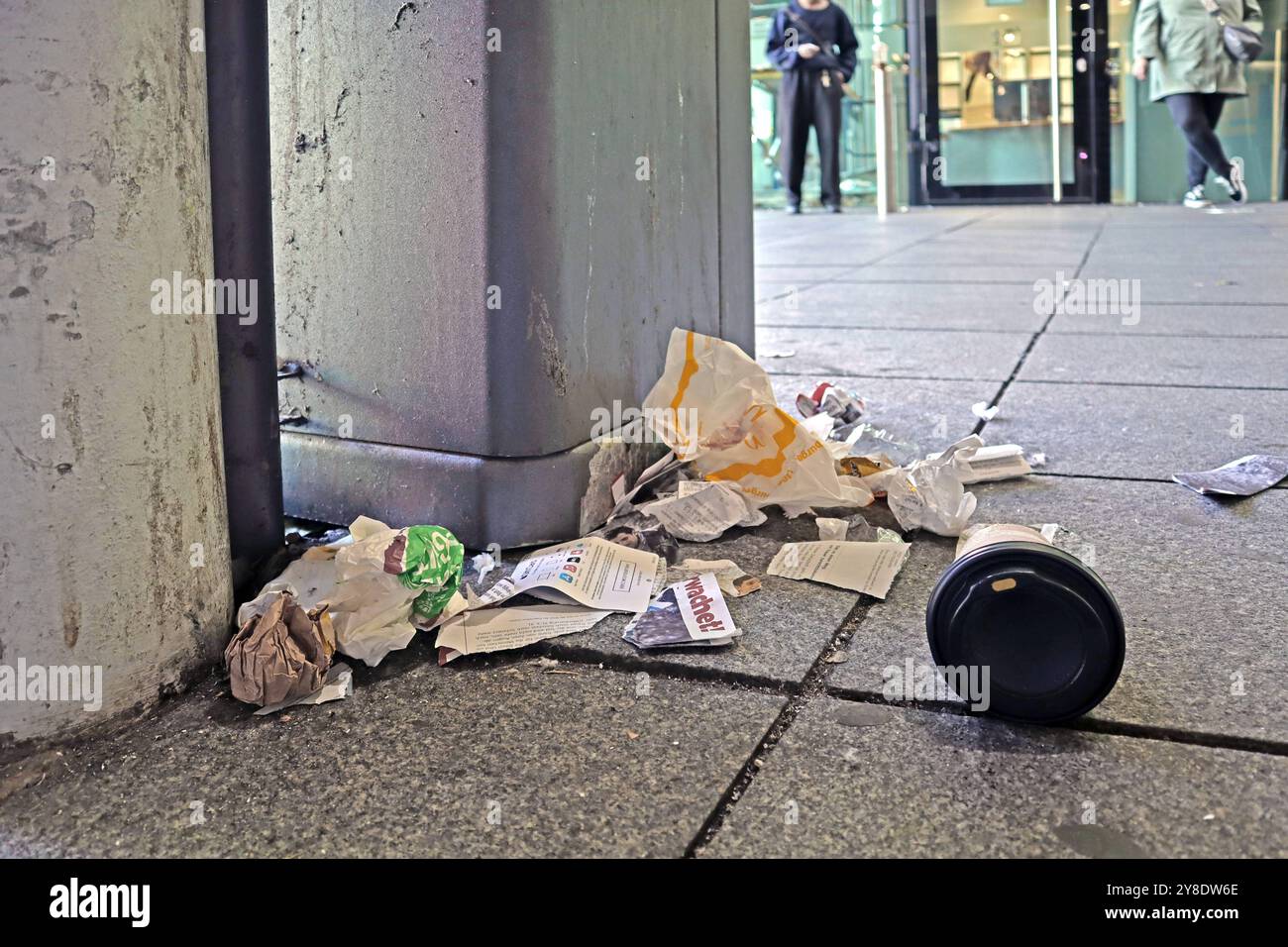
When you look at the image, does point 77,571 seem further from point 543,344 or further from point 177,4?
point 543,344

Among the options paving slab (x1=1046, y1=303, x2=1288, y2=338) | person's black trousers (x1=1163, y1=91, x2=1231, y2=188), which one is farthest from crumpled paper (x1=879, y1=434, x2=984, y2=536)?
person's black trousers (x1=1163, y1=91, x2=1231, y2=188)

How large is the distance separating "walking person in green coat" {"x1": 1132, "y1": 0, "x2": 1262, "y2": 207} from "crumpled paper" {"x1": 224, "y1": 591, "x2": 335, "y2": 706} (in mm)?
10338

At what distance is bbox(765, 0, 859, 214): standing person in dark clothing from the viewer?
38.8 feet

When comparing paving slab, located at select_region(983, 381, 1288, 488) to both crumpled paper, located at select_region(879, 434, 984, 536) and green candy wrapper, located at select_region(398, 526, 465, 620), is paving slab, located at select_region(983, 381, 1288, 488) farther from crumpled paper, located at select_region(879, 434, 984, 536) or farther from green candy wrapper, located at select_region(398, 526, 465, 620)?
green candy wrapper, located at select_region(398, 526, 465, 620)

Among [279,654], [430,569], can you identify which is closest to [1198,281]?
[430,569]

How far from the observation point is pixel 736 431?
2498 mm

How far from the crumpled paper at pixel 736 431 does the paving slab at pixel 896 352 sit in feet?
4.96

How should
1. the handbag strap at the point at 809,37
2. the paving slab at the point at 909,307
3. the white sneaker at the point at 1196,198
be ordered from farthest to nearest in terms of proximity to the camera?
the white sneaker at the point at 1196,198 → the handbag strap at the point at 809,37 → the paving slab at the point at 909,307

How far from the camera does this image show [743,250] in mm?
3033

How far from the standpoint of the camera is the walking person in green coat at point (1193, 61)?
1037 cm

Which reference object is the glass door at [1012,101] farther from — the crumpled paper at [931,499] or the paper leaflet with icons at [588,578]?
the paper leaflet with icons at [588,578]

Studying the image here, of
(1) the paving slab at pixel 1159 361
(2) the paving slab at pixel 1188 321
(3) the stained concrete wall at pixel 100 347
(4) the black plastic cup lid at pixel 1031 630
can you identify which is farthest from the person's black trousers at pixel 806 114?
(4) the black plastic cup lid at pixel 1031 630

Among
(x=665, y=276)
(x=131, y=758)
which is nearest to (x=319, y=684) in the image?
(x=131, y=758)
